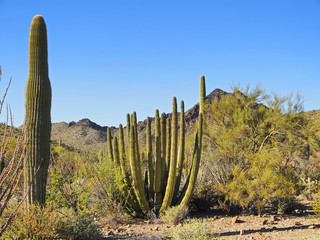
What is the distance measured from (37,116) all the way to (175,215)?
4503mm

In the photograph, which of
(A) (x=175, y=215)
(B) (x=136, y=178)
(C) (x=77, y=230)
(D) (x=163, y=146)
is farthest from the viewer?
(D) (x=163, y=146)

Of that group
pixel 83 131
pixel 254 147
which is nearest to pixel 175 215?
pixel 254 147

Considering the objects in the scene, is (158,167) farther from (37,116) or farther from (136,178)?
(37,116)

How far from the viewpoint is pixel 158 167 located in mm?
9617

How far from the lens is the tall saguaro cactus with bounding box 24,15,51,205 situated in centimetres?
729

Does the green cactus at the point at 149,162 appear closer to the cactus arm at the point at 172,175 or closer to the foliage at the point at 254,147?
the cactus arm at the point at 172,175

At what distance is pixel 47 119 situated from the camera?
302 inches

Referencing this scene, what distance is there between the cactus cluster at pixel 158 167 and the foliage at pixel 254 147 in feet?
5.30

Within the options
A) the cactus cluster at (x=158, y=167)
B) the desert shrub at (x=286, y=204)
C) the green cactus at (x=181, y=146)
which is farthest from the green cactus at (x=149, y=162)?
the desert shrub at (x=286, y=204)

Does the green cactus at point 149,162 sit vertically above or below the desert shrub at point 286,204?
above

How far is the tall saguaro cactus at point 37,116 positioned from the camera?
23.9 ft

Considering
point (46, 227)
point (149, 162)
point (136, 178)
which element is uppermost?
point (149, 162)

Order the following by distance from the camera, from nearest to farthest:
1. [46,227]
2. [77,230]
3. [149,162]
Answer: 1. [46,227]
2. [77,230]
3. [149,162]

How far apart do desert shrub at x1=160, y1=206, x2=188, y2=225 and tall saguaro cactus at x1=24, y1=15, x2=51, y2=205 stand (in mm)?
3409
